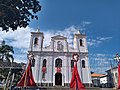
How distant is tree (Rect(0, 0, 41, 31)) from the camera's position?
10.4 m

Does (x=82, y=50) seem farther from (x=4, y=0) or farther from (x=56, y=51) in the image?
(x=4, y=0)

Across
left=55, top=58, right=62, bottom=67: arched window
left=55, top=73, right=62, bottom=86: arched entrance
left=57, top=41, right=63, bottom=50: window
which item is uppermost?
left=57, top=41, right=63, bottom=50: window

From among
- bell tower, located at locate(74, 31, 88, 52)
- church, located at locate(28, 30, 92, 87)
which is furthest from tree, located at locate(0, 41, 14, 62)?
bell tower, located at locate(74, 31, 88, 52)

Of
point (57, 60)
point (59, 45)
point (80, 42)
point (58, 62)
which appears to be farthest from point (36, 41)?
point (80, 42)

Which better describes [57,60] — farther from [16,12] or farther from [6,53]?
[16,12]

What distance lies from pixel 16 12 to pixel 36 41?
1036 inches

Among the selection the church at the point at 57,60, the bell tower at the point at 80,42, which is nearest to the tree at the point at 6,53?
the church at the point at 57,60

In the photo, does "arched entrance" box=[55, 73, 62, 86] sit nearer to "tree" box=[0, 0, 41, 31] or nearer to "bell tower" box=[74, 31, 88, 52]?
"bell tower" box=[74, 31, 88, 52]

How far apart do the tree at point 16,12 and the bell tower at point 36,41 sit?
23.6 meters

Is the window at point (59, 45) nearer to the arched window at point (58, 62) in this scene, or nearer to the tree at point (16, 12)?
the arched window at point (58, 62)

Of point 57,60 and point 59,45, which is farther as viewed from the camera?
point 59,45

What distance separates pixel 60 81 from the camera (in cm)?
3391

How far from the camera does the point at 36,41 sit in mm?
37031

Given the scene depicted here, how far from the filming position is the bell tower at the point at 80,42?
120ft
